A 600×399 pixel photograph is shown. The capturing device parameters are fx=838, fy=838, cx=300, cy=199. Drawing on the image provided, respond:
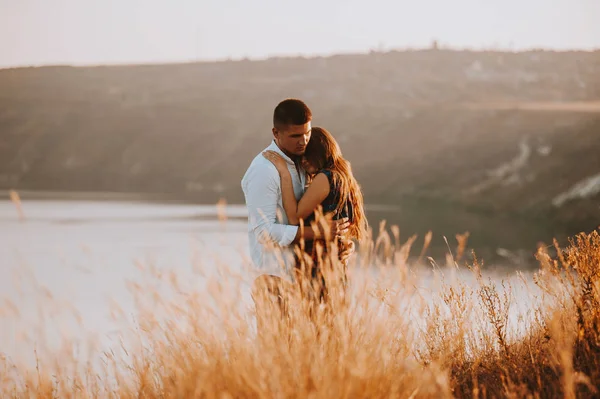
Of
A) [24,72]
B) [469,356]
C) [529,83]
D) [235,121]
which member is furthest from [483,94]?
[469,356]

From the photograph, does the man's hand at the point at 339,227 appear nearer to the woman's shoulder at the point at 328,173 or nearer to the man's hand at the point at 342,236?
the man's hand at the point at 342,236

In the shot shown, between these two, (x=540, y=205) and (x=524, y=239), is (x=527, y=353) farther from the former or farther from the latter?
(x=540, y=205)

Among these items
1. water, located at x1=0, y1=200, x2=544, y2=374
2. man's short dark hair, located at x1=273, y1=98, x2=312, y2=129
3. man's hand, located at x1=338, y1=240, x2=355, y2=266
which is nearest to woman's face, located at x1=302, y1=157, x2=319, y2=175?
man's short dark hair, located at x1=273, y1=98, x2=312, y2=129

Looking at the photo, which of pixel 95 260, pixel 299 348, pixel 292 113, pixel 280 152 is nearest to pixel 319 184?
pixel 280 152

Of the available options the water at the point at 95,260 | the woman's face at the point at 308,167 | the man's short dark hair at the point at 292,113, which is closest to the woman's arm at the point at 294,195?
the woman's face at the point at 308,167

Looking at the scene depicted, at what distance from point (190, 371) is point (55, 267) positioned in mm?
17448

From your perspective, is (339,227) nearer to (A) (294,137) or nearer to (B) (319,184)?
(B) (319,184)

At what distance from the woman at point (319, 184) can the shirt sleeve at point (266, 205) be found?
7 centimetres

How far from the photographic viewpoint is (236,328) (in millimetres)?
4219

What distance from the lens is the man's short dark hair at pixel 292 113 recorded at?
4.40 meters

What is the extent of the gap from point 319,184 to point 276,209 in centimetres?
27

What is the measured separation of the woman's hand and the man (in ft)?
0.08

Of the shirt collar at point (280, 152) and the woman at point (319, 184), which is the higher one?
the shirt collar at point (280, 152)

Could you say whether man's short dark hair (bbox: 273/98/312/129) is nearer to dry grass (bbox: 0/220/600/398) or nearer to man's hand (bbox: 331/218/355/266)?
man's hand (bbox: 331/218/355/266)
